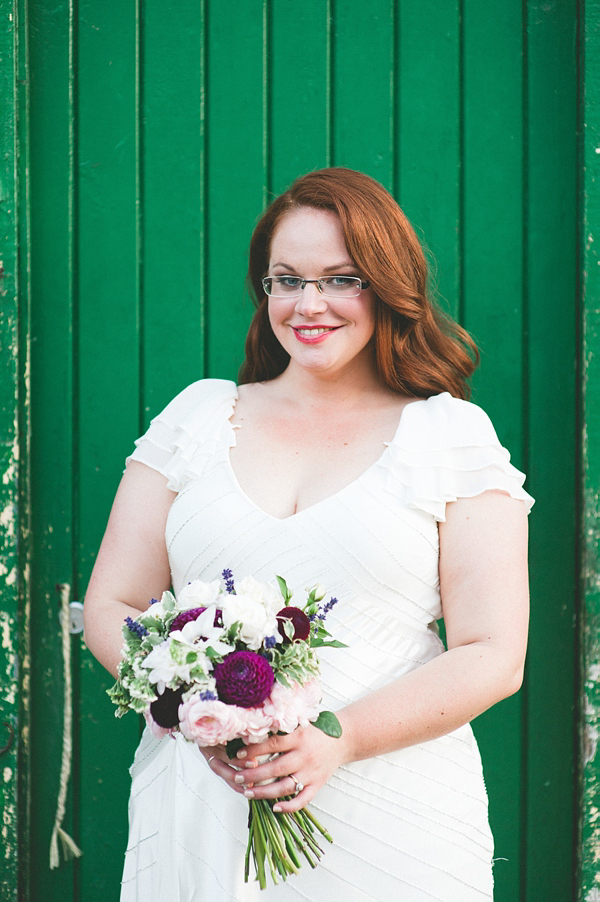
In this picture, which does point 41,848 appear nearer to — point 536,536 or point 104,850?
point 104,850

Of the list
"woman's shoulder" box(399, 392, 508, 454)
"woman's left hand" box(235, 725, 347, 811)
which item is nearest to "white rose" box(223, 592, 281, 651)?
"woman's left hand" box(235, 725, 347, 811)

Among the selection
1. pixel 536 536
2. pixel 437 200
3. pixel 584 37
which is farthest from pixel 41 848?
pixel 584 37

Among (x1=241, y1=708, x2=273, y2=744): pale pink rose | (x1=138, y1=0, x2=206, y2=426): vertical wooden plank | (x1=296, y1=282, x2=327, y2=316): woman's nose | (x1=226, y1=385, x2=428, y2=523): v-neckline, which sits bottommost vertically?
(x1=241, y1=708, x2=273, y2=744): pale pink rose

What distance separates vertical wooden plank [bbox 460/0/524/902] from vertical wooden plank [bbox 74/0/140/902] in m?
1.00

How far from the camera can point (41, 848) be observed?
2.57 metres

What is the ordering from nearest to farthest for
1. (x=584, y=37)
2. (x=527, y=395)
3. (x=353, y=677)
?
(x=353, y=677)
(x=584, y=37)
(x=527, y=395)

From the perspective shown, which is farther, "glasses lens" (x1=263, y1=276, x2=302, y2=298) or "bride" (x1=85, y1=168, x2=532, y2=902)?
"glasses lens" (x1=263, y1=276, x2=302, y2=298)

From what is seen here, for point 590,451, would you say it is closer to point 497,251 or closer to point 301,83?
point 497,251

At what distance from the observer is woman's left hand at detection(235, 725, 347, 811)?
1550mm

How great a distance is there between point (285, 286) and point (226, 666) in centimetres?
97

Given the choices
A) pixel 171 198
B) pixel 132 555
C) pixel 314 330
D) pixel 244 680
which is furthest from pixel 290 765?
pixel 171 198

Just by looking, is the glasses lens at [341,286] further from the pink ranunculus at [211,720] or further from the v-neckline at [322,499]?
Result: the pink ranunculus at [211,720]

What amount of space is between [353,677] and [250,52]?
1830 mm

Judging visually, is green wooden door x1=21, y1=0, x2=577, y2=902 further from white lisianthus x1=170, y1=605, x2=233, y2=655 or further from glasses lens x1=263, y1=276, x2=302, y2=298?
white lisianthus x1=170, y1=605, x2=233, y2=655
